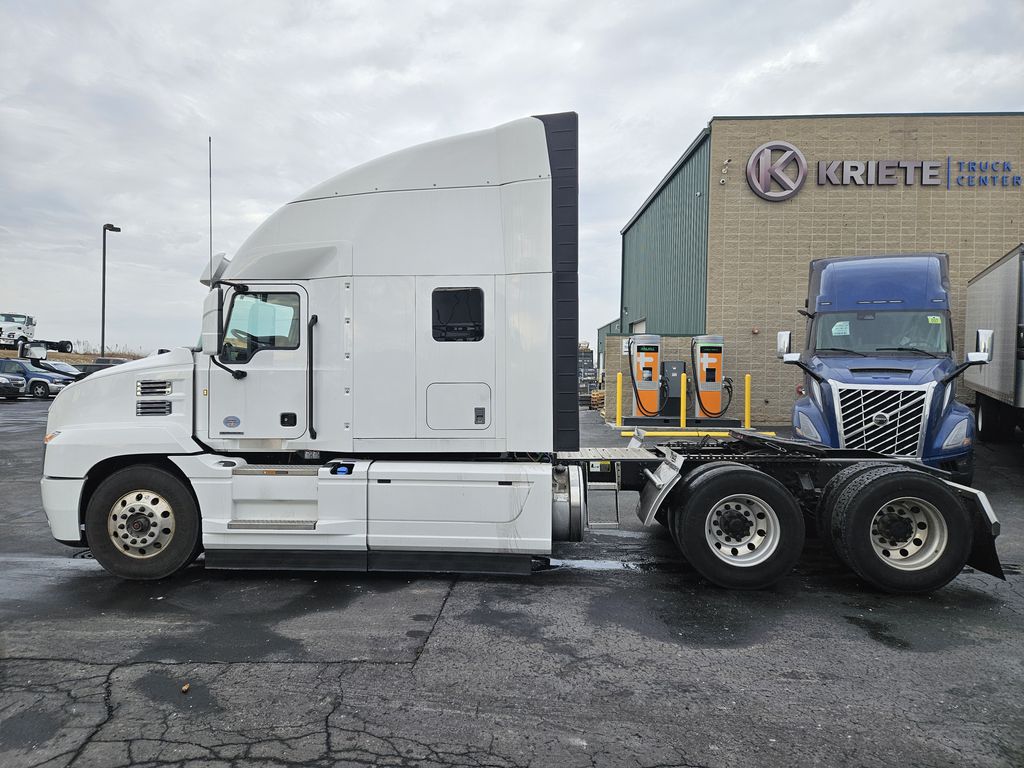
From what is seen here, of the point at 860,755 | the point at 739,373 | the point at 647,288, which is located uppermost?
the point at 647,288

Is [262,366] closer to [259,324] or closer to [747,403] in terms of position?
[259,324]

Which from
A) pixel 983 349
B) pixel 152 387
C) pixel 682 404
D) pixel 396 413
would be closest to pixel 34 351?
pixel 152 387

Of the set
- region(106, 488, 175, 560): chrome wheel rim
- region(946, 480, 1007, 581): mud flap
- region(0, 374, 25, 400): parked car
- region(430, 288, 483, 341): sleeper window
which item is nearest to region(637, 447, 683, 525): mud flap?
region(430, 288, 483, 341): sleeper window

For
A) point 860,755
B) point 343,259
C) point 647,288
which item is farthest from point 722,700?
point 647,288

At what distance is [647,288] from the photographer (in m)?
26.7

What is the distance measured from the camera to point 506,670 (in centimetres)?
382

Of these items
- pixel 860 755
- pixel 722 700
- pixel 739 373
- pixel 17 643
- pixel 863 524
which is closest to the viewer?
pixel 860 755

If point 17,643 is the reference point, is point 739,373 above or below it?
above

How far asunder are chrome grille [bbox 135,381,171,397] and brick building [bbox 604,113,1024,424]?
43.3 feet

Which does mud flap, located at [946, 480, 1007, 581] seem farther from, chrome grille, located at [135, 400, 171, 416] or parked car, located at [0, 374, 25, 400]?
parked car, located at [0, 374, 25, 400]

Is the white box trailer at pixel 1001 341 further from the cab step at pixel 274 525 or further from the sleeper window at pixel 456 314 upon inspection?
the cab step at pixel 274 525

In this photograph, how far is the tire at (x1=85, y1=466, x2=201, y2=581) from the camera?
525 cm

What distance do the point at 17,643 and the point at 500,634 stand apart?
3160 mm

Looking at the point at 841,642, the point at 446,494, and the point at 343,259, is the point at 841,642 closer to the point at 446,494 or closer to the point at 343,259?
the point at 446,494
